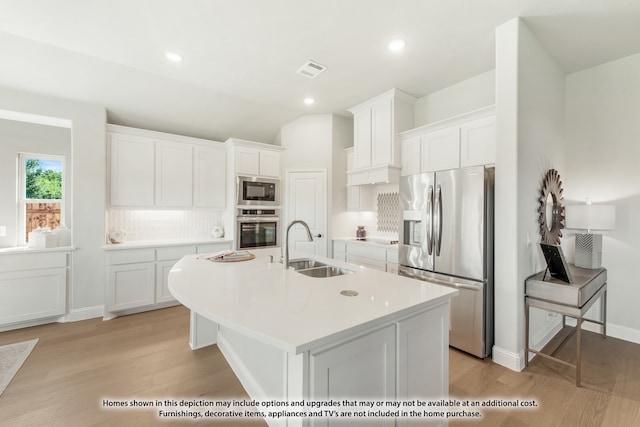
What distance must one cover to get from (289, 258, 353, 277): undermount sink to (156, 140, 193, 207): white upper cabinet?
2.49 m

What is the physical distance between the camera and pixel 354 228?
4590 millimetres

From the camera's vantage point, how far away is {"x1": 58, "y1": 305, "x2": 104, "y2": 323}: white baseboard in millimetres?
3213

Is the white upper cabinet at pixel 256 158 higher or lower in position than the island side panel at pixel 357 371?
higher

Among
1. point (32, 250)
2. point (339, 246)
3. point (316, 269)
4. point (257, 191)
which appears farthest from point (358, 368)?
point (32, 250)

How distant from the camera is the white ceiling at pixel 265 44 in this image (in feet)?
6.93

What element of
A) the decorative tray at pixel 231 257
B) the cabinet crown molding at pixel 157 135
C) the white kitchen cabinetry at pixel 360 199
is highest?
the cabinet crown molding at pixel 157 135

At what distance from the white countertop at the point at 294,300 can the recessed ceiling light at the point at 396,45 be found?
211 cm

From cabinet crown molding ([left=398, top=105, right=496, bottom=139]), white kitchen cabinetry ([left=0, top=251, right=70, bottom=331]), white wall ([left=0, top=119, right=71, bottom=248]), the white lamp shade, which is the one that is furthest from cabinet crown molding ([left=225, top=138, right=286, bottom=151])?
the white lamp shade

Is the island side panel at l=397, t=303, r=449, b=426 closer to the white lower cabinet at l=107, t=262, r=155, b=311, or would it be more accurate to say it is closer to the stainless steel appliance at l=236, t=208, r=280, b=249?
the stainless steel appliance at l=236, t=208, r=280, b=249

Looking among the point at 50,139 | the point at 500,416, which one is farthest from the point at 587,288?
the point at 50,139

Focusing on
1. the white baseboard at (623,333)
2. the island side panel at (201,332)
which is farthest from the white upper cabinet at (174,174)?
the white baseboard at (623,333)

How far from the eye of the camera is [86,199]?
3.29 metres

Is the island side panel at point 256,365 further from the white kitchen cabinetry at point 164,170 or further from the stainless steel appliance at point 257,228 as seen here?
the white kitchen cabinetry at point 164,170

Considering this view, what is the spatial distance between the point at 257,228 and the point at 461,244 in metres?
2.98
